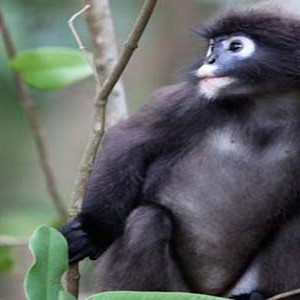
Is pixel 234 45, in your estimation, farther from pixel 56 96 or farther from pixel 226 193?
pixel 56 96

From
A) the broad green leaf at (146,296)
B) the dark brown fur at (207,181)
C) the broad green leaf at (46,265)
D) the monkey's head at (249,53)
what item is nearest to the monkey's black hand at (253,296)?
the dark brown fur at (207,181)

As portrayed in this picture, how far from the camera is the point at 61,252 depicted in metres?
3.09

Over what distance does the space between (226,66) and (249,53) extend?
0.30ft

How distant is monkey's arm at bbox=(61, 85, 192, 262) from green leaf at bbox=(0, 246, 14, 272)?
13.5 inches

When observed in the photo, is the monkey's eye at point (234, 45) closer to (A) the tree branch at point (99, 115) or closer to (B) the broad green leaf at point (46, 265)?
(A) the tree branch at point (99, 115)

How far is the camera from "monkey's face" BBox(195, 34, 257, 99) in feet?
11.9

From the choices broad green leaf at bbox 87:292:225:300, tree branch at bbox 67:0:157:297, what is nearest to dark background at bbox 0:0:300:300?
tree branch at bbox 67:0:157:297

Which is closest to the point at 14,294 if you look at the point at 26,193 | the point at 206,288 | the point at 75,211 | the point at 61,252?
the point at 26,193

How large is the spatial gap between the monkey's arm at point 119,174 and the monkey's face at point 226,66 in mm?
208

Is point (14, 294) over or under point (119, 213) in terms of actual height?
under

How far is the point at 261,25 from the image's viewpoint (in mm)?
3705

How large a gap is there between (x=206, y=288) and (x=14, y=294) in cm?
247

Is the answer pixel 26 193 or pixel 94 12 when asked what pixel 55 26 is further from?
pixel 94 12

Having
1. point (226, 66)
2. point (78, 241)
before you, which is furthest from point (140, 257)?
point (226, 66)
